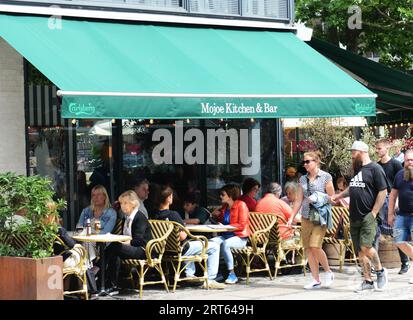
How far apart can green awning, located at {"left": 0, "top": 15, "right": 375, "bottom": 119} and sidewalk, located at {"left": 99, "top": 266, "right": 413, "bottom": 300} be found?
2305 mm

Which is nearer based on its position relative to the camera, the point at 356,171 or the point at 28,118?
the point at 356,171

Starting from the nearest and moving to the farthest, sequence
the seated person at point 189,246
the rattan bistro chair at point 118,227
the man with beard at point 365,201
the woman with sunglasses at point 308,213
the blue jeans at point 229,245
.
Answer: the man with beard at point 365,201
the woman with sunglasses at point 308,213
the seated person at point 189,246
the rattan bistro chair at point 118,227
the blue jeans at point 229,245

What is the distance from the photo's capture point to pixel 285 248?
13156mm

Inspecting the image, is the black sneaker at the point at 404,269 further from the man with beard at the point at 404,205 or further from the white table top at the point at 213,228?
the white table top at the point at 213,228

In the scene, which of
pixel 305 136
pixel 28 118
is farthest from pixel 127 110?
pixel 305 136

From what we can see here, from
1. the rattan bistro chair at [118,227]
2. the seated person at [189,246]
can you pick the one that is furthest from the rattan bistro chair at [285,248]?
the rattan bistro chair at [118,227]

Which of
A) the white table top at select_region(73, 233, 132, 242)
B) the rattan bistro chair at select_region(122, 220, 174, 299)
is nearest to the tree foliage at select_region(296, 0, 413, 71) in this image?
the rattan bistro chair at select_region(122, 220, 174, 299)

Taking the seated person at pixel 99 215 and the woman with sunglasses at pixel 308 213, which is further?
the seated person at pixel 99 215

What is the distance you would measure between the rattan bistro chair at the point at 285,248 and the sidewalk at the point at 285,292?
1.02ft

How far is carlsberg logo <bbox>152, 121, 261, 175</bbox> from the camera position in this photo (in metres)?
14.7

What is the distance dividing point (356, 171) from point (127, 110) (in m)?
2.99

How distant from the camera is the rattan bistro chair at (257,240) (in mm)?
12727

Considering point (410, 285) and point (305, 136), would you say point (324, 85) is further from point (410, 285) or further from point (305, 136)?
point (305, 136)

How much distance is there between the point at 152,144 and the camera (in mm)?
14516
